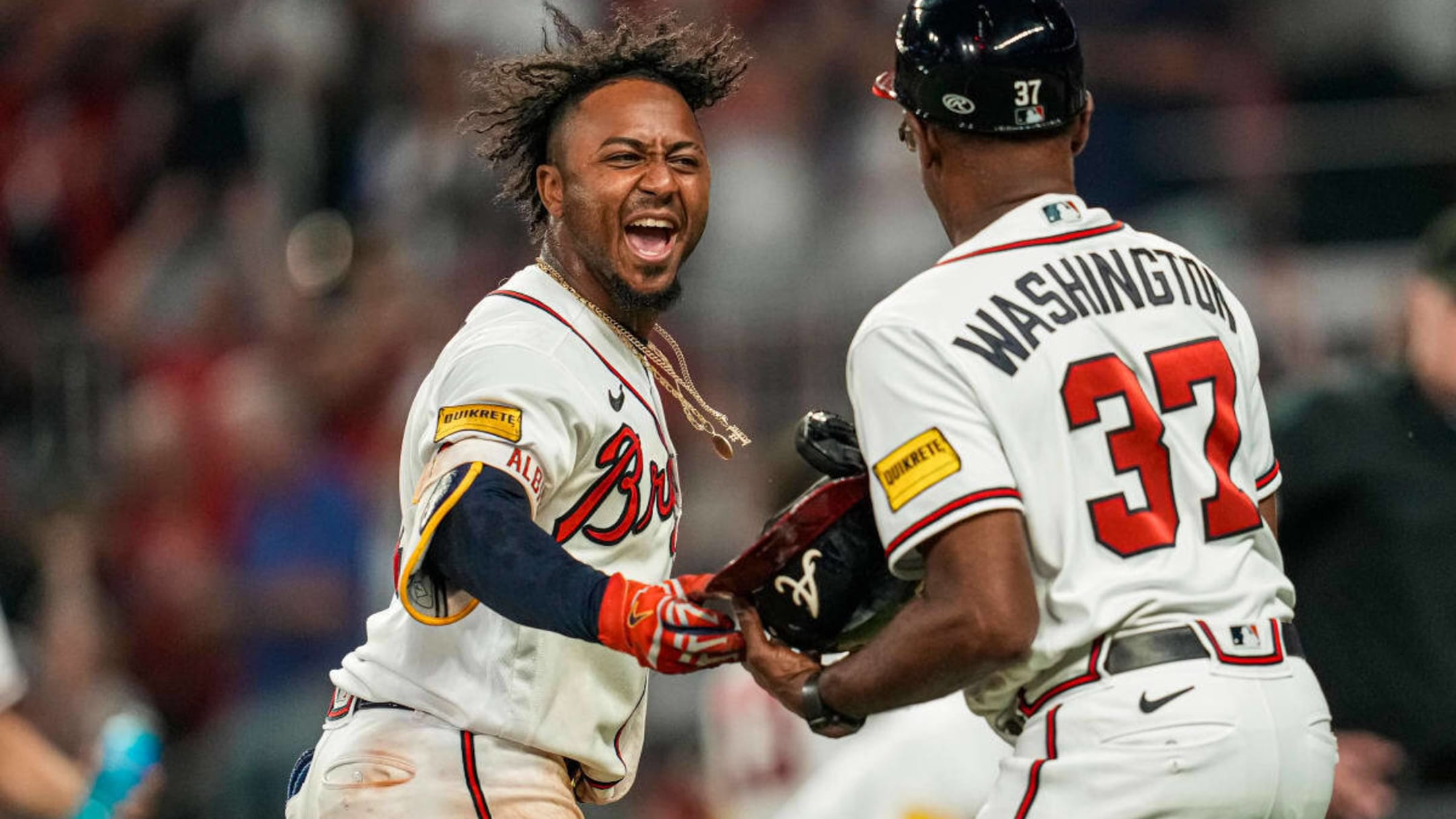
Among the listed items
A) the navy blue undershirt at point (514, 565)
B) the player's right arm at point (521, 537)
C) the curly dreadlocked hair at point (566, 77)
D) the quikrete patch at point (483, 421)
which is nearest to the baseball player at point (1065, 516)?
the player's right arm at point (521, 537)

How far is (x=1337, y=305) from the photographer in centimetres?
872

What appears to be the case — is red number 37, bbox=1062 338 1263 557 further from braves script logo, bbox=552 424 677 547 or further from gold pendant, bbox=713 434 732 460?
gold pendant, bbox=713 434 732 460

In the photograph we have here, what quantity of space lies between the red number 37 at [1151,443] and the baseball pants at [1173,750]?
230 millimetres

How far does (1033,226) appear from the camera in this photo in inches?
138

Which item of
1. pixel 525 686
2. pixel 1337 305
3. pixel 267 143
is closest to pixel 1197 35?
pixel 1337 305

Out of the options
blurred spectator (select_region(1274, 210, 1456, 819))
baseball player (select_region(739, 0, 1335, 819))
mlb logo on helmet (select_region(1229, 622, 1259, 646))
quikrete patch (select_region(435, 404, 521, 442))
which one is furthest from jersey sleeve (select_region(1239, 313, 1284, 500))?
blurred spectator (select_region(1274, 210, 1456, 819))

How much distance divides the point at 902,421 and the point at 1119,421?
0.37m

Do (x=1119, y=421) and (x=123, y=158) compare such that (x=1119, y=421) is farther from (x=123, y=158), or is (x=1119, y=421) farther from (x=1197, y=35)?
(x=123, y=158)

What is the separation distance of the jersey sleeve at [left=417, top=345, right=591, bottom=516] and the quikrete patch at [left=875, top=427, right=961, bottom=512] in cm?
67

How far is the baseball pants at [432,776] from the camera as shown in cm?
377

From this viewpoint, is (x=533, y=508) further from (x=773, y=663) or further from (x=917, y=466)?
(x=917, y=466)

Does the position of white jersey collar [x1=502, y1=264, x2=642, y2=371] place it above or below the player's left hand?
above

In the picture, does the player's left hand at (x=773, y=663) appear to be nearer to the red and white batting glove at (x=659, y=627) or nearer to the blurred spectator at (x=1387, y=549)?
the red and white batting glove at (x=659, y=627)

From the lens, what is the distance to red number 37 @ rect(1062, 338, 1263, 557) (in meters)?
3.31
